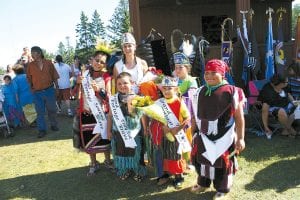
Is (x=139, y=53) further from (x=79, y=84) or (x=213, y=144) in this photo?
(x=213, y=144)

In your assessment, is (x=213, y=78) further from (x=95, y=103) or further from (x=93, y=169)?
(x=93, y=169)

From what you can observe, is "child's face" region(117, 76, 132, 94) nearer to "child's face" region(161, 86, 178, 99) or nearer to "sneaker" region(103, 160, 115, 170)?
"child's face" region(161, 86, 178, 99)

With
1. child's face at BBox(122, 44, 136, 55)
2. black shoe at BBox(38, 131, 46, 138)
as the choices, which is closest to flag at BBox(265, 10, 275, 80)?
child's face at BBox(122, 44, 136, 55)

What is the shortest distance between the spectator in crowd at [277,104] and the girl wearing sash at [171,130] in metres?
2.59

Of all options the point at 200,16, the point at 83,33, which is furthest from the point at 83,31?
the point at 200,16

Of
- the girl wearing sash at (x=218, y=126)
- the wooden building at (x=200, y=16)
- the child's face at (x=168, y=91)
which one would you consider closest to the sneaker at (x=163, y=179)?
the girl wearing sash at (x=218, y=126)

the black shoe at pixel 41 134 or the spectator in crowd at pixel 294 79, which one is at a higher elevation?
the spectator in crowd at pixel 294 79

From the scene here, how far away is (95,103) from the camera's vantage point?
473 cm

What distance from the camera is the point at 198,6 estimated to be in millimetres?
11672

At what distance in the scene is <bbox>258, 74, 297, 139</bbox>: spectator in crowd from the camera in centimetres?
636

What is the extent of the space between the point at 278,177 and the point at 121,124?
1.95 meters

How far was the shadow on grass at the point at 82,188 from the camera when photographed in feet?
14.2

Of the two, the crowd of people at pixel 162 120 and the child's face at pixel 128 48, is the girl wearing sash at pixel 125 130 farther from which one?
the child's face at pixel 128 48

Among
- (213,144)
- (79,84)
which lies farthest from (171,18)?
(213,144)
